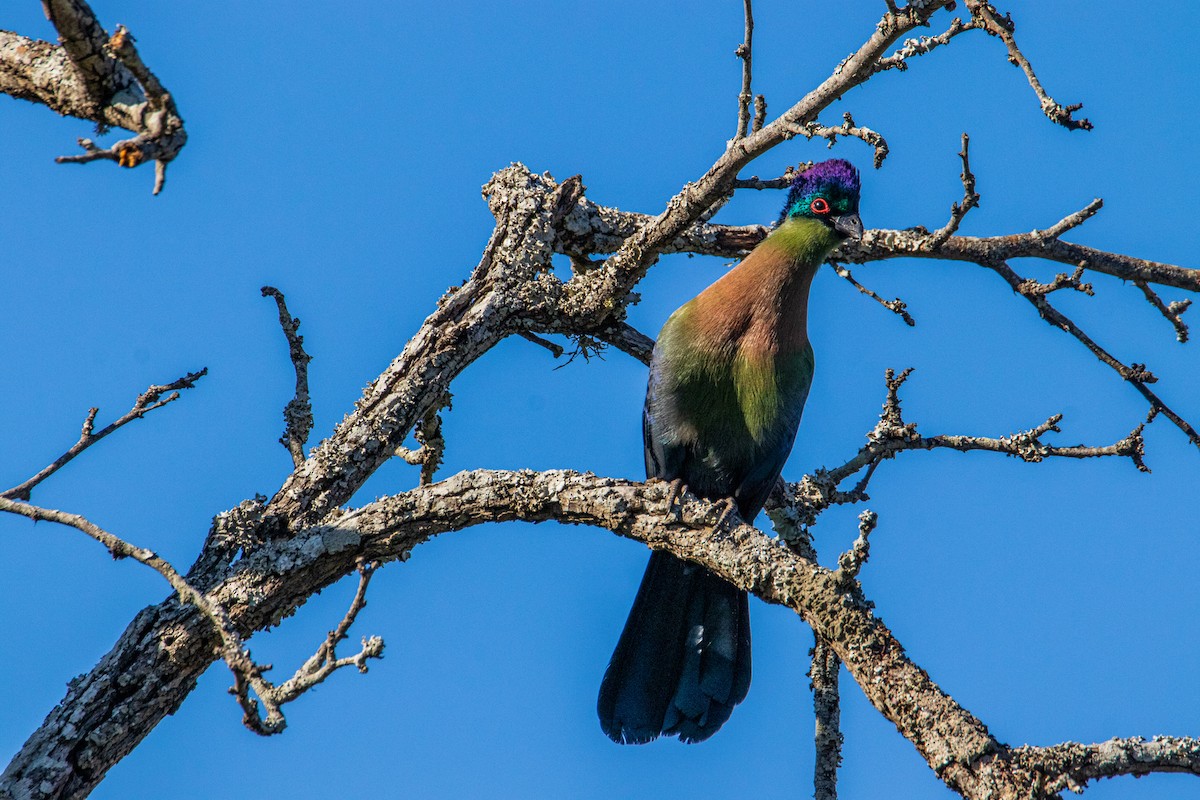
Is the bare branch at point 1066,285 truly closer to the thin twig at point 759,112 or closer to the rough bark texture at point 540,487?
the rough bark texture at point 540,487

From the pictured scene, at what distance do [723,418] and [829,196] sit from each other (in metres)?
1.12

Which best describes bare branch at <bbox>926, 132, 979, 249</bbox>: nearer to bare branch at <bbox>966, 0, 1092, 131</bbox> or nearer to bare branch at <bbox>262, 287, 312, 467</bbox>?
bare branch at <bbox>966, 0, 1092, 131</bbox>

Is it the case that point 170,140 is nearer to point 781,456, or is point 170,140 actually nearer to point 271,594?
point 271,594

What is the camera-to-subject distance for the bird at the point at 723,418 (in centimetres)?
455

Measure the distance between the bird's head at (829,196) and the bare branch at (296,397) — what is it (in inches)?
91.2

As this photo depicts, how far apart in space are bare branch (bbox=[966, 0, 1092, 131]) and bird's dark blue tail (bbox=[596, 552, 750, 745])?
2451mm

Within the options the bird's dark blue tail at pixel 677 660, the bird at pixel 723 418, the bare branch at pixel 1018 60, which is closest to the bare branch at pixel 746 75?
the bare branch at pixel 1018 60

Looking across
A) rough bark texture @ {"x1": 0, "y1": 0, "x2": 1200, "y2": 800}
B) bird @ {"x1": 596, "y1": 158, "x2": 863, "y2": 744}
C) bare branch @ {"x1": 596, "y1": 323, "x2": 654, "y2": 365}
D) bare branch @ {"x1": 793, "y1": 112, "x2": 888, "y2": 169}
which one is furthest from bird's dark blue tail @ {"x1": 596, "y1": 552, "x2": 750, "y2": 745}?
bare branch @ {"x1": 793, "y1": 112, "x2": 888, "y2": 169}

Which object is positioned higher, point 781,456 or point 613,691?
point 781,456

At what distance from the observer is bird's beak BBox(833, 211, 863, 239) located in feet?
15.7

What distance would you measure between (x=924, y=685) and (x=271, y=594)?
6.55 feet

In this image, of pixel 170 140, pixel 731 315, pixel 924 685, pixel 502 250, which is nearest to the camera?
pixel 170 140

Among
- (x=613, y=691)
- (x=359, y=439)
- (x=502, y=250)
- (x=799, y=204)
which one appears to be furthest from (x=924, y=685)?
(x=799, y=204)

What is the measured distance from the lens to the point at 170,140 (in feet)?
7.52
